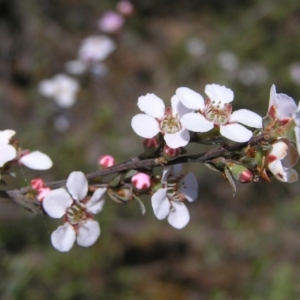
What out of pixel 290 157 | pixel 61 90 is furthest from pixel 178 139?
pixel 61 90

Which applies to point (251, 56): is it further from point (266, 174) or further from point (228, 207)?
point (266, 174)

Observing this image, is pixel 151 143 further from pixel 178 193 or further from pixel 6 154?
pixel 6 154

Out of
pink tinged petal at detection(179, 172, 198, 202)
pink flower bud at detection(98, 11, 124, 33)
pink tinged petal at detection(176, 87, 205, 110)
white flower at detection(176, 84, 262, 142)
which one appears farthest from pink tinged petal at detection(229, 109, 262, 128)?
pink flower bud at detection(98, 11, 124, 33)

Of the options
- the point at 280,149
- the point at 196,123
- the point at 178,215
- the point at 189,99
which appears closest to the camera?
the point at 280,149

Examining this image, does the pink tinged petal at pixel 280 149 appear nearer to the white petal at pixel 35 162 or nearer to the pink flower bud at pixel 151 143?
the pink flower bud at pixel 151 143

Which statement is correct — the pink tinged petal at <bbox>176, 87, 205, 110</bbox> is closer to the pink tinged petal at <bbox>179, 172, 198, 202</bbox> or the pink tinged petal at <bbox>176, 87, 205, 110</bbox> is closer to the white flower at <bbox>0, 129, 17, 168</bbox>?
the pink tinged petal at <bbox>179, 172, 198, 202</bbox>
